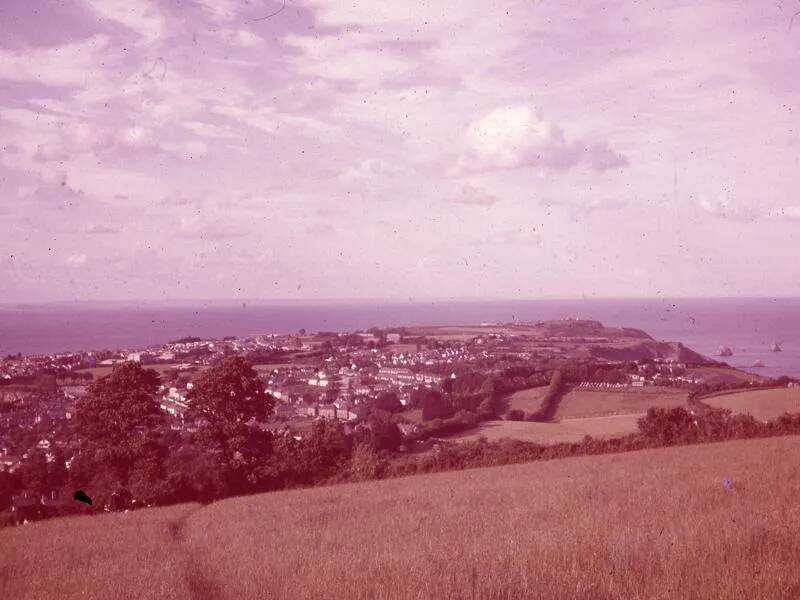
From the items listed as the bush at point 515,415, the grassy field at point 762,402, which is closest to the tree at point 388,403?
the bush at point 515,415

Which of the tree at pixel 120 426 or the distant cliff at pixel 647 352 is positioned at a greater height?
the tree at pixel 120 426

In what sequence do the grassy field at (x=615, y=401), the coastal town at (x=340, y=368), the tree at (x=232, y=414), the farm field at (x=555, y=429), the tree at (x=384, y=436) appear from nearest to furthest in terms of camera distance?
1. the tree at (x=232, y=414)
2. the coastal town at (x=340, y=368)
3. the tree at (x=384, y=436)
4. the farm field at (x=555, y=429)
5. the grassy field at (x=615, y=401)

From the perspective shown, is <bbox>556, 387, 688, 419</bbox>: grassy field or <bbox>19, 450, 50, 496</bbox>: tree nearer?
<bbox>19, 450, 50, 496</bbox>: tree

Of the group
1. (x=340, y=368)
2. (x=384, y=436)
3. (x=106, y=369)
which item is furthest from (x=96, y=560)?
(x=340, y=368)

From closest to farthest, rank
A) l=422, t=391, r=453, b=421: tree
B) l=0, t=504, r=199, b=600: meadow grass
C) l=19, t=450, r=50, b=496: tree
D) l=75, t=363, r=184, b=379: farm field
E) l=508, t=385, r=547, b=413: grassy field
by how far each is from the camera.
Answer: l=0, t=504, r=199, b=600: meadow grass < l=19, t=450, r=50, b=496: tree < l=75, t=363, r=184, b=379: farm field < l=422, t=391, r=453, b=421: tree < l=508, t=385, r=547, b=413: grassy field

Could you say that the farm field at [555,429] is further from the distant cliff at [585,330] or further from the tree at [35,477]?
the distant cliff at [585,330]

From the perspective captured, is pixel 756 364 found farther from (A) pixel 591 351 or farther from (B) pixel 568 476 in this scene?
(B) pixel 568 476

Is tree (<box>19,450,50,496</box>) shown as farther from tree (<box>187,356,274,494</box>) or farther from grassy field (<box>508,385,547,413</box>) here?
grassy field (<box>508,385,547,413</box>)

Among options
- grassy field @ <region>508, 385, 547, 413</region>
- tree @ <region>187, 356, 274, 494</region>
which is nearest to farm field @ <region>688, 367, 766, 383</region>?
grassy field @ <region>508, 385, 547, 413</region>
